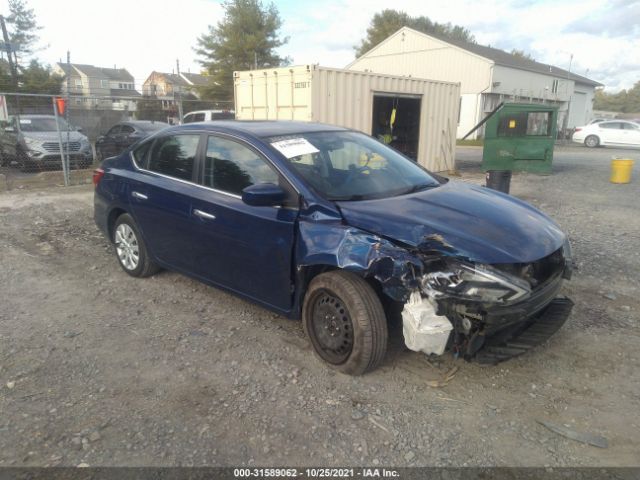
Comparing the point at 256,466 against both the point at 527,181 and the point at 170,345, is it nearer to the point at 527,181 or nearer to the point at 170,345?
the point at 170,345

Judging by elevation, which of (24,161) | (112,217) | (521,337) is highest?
(112,217)

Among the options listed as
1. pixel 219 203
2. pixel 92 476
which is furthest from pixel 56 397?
pixel 219 203

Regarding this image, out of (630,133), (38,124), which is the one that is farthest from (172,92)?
(630,133)

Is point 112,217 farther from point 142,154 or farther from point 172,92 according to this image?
point 172,92

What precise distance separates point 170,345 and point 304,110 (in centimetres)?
755

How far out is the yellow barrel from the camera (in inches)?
476

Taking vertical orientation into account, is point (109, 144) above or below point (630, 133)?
below

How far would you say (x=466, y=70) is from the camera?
32.5 m

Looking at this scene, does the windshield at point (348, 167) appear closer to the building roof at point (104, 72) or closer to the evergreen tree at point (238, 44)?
the evergreen tree at point (238, 44)

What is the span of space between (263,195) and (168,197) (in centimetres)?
135

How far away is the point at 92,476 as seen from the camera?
7.69 ft

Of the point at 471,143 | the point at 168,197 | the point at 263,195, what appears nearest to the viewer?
the point at 263,195

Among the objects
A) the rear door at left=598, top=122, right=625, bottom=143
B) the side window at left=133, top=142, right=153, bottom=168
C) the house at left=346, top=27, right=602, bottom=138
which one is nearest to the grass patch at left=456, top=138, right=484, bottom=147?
the house at left=346, top=27, right=602, bottom=138

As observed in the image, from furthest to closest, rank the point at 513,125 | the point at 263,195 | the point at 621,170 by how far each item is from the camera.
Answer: the point at 513,125, the point at 621,170, the point at 263,195
